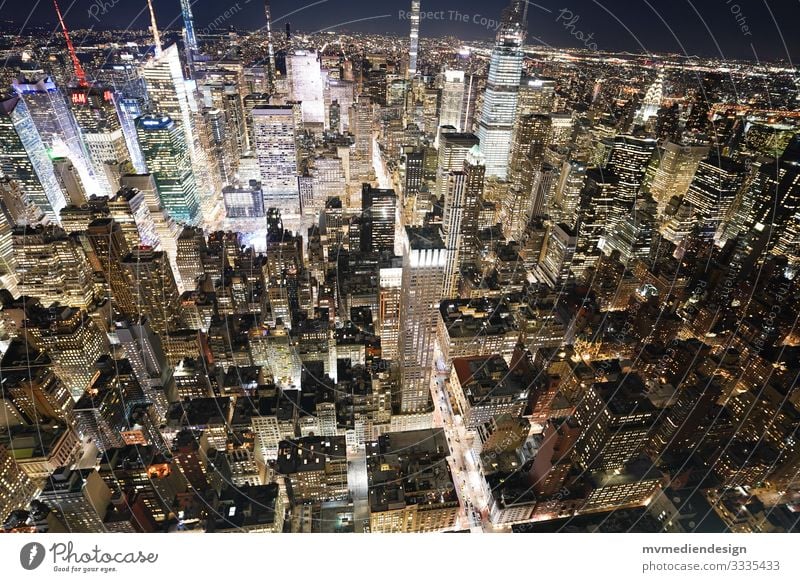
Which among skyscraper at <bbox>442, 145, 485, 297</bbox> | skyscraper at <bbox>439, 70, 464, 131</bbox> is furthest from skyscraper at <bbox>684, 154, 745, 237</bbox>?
skyscraper at <bbox>439, 70, 464, 131</bbox>

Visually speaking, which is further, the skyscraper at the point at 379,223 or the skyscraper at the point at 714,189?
the skyscraper at the point at 379,223

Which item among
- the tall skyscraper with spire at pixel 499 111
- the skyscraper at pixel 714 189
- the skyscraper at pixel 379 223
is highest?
the tall skyscraper with spire at pixel 499 111

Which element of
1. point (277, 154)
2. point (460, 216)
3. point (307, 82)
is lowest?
point (460, 216)

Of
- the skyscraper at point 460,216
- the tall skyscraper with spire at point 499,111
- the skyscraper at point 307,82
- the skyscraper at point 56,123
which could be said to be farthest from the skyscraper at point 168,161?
the tall skyscraper with spire at point 499,111

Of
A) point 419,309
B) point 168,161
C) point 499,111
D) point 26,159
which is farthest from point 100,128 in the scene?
point 499,111

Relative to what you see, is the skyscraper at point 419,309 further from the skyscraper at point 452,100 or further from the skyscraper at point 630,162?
the skyscraper at point 452,100

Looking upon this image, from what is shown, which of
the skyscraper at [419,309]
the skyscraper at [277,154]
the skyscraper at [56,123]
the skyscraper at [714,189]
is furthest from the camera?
the skyscraper at [277,154]

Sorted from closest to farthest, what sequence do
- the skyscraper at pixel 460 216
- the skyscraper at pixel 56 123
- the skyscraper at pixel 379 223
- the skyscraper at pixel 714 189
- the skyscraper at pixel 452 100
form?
the skyscraper at pixel 460 216 < the skyscraper at pixel 714 189 < the skyscraper at pixel 379 223 < the skyscraper at pixel 56 123 < the skyscraper at pixel 452 100

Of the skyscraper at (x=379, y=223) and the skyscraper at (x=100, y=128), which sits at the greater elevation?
the skyscraper at (x=100, y=128)

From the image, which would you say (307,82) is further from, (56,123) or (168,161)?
(56,123)
